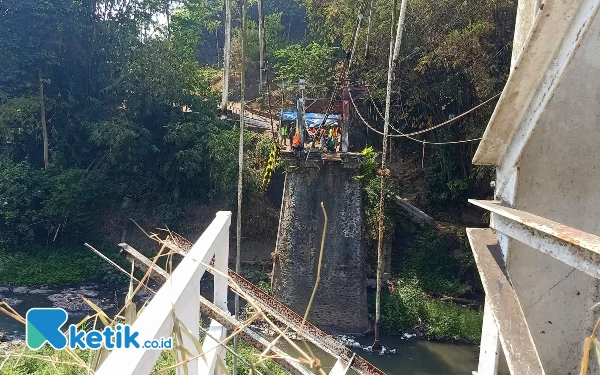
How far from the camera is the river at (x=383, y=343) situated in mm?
9938

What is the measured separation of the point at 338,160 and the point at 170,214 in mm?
6724

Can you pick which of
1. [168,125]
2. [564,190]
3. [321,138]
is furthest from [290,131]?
[564,190]

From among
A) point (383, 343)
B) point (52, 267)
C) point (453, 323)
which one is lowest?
point (383, 343)

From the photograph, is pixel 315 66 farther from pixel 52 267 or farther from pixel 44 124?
pixel 52 267

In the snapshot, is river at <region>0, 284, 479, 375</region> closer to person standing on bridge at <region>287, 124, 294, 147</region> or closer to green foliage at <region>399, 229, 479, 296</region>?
green foliage at <region>399, 229, 479, 296</region>

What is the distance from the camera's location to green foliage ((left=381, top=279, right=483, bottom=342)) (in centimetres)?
1086

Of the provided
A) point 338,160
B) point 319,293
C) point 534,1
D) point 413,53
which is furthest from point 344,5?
point 534,1

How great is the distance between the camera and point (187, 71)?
16312mm

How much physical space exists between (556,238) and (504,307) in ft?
1.37

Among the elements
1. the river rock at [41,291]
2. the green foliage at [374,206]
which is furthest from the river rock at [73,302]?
the green foliage at [374,206]

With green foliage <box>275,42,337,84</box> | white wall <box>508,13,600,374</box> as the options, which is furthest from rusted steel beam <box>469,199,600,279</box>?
green foliage <box>275,42,337,84</box>

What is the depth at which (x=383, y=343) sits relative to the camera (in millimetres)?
10695

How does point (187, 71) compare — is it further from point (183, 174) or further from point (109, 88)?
point (183, 174)

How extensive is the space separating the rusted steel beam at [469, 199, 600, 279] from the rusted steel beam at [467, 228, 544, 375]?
15 cm
